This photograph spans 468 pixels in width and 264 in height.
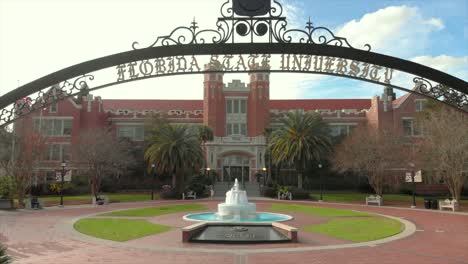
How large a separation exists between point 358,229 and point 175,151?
85.0 ft

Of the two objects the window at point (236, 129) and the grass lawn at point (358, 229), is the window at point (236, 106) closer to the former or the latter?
the window at point (236, 129)

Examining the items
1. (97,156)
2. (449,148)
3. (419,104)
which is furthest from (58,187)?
(419,104)

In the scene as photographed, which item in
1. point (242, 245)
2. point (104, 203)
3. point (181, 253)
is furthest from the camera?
point (104, 203)

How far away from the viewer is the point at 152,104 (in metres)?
67.9

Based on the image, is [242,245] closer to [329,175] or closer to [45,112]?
[329,175]

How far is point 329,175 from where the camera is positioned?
53969 mm

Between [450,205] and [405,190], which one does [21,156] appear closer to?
[450,205]

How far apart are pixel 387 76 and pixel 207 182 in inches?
1690

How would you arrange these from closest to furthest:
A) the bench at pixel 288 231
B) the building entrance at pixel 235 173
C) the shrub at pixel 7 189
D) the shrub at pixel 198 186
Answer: the bench at pixel 288 231, the shrub at pixel 7 189, the shrub at pixel 198 186, the building entrance at pixel 235 173

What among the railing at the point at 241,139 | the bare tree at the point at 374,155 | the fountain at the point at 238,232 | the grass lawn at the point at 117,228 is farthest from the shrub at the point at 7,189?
the bare tree at the point at 374,155

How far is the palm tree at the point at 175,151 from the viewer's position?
41.4 metres

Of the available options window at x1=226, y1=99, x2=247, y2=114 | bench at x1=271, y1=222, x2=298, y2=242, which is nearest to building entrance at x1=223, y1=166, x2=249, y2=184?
window at x1=226, y1=99, x2=247, y2=114

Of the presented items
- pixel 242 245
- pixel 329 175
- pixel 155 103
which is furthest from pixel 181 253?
pixel 155 103

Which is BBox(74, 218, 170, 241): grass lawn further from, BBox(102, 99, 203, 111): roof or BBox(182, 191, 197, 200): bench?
BBox(102, 99, 203, 111): roof
